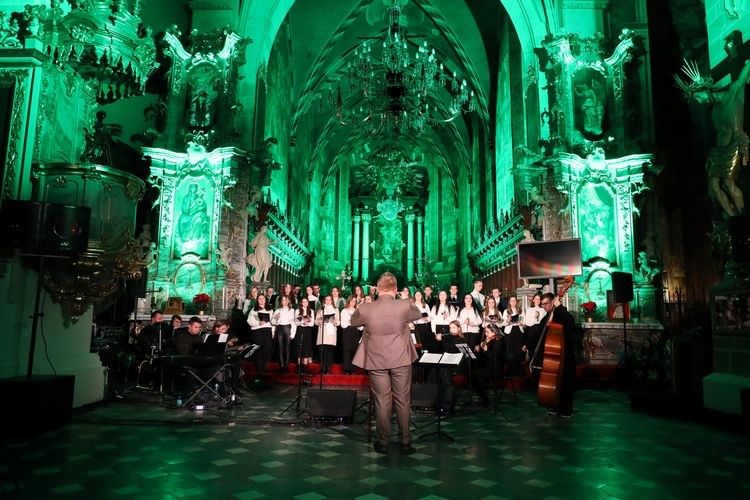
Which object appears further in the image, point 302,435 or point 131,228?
point 131,228

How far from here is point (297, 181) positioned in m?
23.3

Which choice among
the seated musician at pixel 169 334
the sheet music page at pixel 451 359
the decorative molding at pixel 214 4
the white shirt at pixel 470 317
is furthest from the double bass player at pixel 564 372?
the decorative molding at pixel 214 4

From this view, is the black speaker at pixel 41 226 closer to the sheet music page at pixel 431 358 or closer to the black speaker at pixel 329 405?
the black speaker at pixel 329 405

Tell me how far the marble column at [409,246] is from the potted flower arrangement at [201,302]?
22143 millimetres

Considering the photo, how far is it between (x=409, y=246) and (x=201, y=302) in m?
23.4

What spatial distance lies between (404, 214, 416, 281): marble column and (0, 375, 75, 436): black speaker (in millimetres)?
28682

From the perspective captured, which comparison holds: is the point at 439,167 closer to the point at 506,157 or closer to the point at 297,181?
the point at 297,181

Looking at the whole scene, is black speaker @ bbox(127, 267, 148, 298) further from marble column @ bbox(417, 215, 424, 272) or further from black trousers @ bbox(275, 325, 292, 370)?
marble column @ bbox(417, 215, 424, 272)

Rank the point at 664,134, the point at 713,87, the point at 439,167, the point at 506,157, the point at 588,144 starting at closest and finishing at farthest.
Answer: the point at 713,87
the point at 588,144
the point at 664,134
the point at 506,157
the point at 439,167

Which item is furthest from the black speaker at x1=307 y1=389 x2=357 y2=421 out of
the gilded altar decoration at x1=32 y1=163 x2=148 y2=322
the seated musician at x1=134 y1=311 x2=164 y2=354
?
the seated musician at x1=134 y1=311 x2=164 y2=354

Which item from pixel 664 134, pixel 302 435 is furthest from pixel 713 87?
pixel 664 134

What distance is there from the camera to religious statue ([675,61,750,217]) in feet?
20.9

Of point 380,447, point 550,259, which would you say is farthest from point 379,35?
point 380,447

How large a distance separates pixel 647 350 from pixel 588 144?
189 inches
